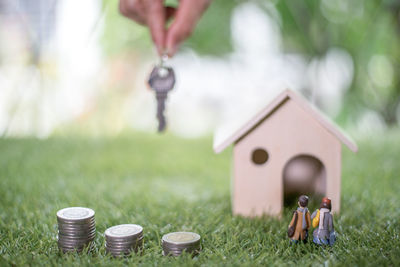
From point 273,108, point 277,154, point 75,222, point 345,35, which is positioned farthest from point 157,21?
point 345,35

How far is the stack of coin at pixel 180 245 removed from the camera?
96 centimetres

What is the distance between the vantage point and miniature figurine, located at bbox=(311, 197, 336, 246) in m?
1.00

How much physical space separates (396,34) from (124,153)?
2.63 m

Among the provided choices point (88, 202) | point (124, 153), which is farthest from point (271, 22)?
point (88, 202)

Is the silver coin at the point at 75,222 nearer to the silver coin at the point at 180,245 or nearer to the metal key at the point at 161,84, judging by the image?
the silver coin at the point at 180,245

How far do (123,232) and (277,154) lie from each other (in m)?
0.52

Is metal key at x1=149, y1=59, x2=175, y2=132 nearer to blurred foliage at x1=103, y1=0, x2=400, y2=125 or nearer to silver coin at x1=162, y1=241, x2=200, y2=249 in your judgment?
silver coin at x1=162, y1=241, x2=200, y2=249

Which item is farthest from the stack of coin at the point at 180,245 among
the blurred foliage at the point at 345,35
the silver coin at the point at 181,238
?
the blurred foliage at the point at 345,35

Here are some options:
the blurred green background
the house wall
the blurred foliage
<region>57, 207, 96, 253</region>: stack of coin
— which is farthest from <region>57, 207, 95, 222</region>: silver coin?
the blurred foliage

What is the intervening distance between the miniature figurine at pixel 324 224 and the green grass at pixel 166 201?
3cm

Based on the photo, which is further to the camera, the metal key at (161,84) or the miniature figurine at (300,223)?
the metal key at (161,84)

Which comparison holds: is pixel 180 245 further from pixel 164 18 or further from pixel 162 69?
pixel 164 18

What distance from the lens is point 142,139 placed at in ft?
8.59

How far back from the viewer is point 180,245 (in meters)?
0.96
